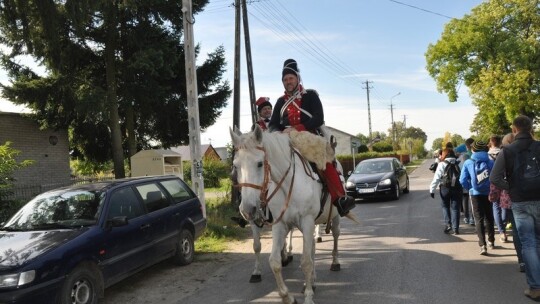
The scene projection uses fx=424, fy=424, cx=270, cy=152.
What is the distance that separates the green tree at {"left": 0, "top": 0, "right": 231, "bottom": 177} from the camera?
1503cm

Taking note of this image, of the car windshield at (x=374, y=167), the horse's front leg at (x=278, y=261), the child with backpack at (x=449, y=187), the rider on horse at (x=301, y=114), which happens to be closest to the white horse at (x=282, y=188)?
the horse's front leg at (x=278, y=261)

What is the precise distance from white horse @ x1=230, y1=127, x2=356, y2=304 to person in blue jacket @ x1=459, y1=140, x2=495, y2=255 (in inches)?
136

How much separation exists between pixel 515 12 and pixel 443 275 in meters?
40.1

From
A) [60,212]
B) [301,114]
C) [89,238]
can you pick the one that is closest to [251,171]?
[301,114]

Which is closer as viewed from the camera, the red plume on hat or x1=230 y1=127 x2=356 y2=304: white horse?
x1=230 y1=127 x2=356 y2=304: white horse

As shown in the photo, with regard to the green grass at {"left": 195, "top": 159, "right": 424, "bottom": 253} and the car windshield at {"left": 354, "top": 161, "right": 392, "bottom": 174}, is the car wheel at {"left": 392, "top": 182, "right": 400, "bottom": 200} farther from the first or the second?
the green grass at {"left": 195, "top": 159, "right": 424, "bottom": 253}

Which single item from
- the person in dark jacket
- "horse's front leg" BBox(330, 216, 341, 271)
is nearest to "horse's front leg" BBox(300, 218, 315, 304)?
"horse's front leg" BBox(330, 216, 341, 271)

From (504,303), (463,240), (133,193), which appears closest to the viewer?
(504,303)

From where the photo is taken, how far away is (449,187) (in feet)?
28.9

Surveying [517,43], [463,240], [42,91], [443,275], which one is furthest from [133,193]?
[517,43]

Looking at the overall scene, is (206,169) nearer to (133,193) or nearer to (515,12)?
(133,193)

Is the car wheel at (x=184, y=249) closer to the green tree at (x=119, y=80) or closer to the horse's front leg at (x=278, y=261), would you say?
the horse's front leg at (x=278, y=261)

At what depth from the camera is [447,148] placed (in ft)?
30.1

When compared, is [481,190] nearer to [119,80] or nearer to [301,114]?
[301,114]
